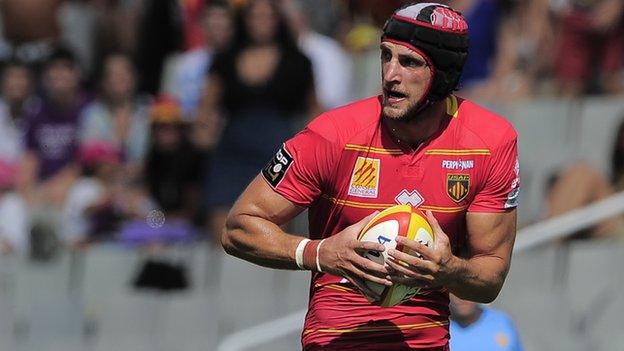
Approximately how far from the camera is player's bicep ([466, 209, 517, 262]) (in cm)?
516

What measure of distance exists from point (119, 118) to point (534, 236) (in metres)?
3.49

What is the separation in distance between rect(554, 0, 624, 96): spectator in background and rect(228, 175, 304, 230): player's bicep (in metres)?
5.96

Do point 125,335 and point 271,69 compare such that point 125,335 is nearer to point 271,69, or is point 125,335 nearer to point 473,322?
point 271,69

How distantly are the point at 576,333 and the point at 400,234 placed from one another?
5.03 metres

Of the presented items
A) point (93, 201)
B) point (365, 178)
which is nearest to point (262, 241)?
point (365, 178)

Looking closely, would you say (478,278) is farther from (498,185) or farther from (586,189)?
(586,189)

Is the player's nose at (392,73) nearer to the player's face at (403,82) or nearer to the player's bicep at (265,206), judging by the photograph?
the player's face at (403,82)

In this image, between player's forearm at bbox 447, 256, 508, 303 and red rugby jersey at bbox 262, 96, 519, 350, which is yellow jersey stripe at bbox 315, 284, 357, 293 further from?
player's forearm at bbox 447, 256, 508, 303

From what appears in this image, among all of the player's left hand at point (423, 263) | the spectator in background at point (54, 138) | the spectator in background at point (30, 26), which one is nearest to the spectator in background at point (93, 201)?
the spectator in background at point (54, 138)

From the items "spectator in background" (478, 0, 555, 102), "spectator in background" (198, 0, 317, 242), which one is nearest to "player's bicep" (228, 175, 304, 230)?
"spectator in background" (198, 0, 317, 242)

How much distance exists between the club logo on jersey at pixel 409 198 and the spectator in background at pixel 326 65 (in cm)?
565

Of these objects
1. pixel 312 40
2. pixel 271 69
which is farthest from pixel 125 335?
pixel 312 40

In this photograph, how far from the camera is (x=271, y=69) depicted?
10.0m

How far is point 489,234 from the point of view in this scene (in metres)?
5.17
